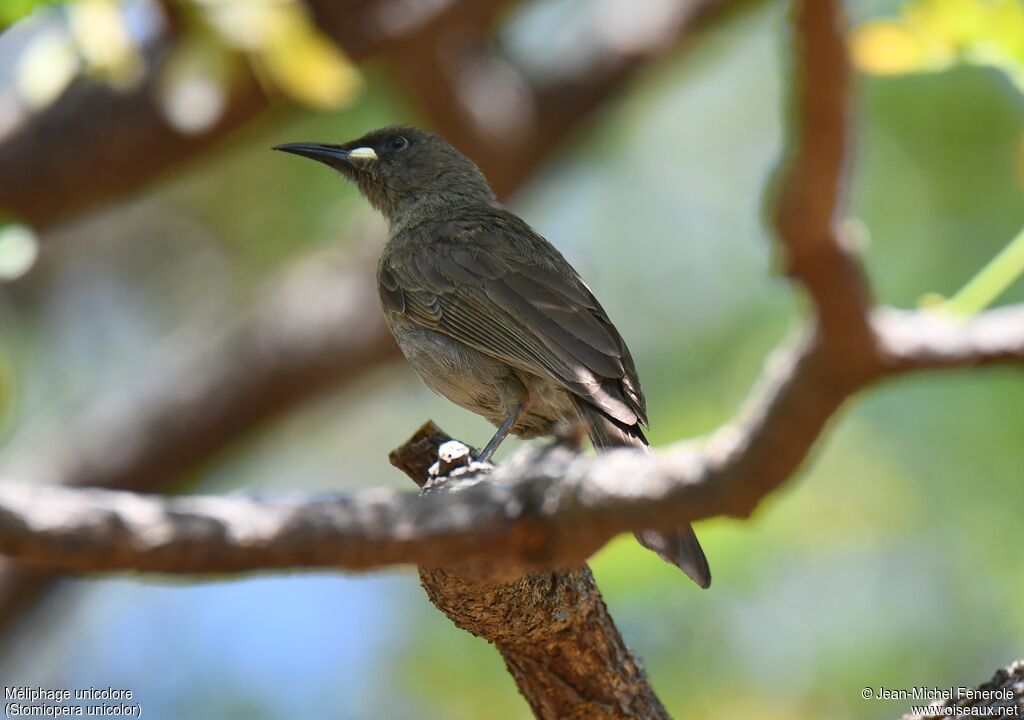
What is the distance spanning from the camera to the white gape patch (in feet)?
21.6

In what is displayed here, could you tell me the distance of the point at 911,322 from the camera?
7.80 feet

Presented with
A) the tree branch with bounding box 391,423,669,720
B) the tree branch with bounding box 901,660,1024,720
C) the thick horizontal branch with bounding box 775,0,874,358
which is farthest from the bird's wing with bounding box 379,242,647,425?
the thick horizontal branch with bounding box 775,0,874,358

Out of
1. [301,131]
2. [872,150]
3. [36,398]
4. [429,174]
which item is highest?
[872,150]

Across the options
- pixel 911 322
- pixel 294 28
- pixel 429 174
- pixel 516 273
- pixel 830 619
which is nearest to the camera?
pixel 911 322

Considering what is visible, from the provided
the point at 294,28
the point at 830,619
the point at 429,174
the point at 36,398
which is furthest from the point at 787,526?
the point at 36,398

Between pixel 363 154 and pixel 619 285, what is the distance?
17.0 ft

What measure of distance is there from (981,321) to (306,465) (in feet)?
33.2

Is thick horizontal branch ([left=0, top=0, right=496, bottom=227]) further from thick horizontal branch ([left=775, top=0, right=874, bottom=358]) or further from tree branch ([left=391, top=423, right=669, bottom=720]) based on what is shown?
thick horizontal branch ([left=775, top=0, right=874, bottom=358])

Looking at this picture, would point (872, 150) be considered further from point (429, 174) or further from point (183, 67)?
point (183, 67)

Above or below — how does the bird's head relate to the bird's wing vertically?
above

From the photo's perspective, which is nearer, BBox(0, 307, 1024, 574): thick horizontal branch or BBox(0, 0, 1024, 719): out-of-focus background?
BBox(0, 307, 1024, 574): thick horizontal branch

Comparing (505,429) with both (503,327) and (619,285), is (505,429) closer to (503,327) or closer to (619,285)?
(503,327)

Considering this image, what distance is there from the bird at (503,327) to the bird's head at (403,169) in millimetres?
156

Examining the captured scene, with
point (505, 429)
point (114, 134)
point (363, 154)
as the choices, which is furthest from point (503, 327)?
point (114, 134)
